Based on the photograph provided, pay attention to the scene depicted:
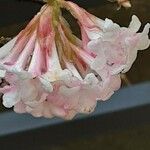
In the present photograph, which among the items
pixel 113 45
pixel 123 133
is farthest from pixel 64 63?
pixel 123 133

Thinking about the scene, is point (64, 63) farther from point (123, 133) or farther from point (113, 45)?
point (123, 133)

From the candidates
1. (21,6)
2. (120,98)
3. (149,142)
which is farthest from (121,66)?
(149,142)

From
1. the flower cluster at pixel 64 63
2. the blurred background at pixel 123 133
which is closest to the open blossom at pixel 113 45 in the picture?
the flower cluster at pixel 64 63

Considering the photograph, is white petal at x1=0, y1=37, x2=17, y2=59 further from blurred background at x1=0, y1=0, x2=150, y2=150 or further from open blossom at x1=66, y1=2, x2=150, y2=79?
blurred background at x1=0, y1=0, x2=150, y2=150

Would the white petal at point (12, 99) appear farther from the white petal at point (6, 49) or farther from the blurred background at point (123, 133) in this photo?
the blurred background at point (123, 133)

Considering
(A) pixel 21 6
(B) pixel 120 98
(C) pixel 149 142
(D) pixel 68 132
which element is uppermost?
(A) pixel 21 6

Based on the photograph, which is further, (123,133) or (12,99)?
(123,133)

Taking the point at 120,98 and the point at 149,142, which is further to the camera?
the point at 149,142

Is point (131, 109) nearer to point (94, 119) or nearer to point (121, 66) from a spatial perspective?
point (94, 119)
